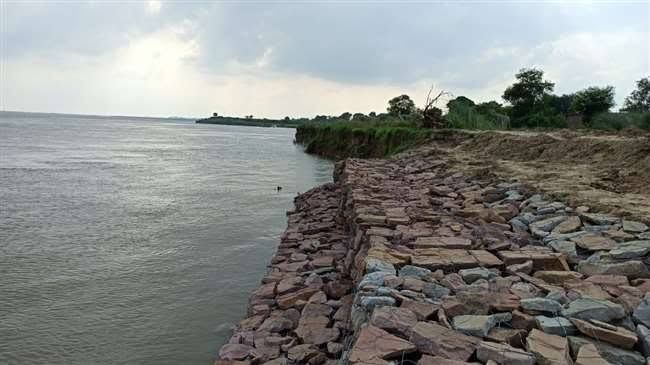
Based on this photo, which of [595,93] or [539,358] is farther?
[595,93]

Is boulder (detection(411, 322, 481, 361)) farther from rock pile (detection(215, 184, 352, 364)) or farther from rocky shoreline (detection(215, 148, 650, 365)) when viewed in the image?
rock pile (detection(215, 184, 352, 364))

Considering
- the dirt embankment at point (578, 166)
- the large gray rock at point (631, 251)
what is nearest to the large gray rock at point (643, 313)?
the large gray rock at point (631, 251)

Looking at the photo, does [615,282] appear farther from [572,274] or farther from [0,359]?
[0,359]

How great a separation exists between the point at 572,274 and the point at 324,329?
2.48m

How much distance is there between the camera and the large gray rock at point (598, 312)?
3500mm

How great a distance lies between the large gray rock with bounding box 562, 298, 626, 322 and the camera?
3500 mm

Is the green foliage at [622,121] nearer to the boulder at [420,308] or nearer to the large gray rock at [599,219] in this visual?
the large gray rock at [599,219]

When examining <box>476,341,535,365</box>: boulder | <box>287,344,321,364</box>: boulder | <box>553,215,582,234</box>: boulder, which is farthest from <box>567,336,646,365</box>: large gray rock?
<box>553,215,582,234</box>: boulder

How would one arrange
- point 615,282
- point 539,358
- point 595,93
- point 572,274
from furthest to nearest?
point 595,93 < point 572,274 < point 615,282 < point 539,358

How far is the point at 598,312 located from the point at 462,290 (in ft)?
3.31

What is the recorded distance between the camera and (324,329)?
513 cm

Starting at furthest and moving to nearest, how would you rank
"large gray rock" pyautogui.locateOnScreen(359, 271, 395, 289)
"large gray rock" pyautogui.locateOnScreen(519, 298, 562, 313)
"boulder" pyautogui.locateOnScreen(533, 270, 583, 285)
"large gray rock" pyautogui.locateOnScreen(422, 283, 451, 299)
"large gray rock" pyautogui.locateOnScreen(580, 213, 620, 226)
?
"large gray rock" pyautogui.locateOnScreen(580, 213, 620, 226), "boulder" pyautogui.locateOnScreen(533, 270, 583, 285), "large gray rock" pyautogui.locateOnScreen(359, 271, 395, 289), "large gray rock" pyautogui.locateOnScreen(422, 283, 451, 299), "large gray rock" pyautogui.locateOnScreen(519, 298, 562, 313)

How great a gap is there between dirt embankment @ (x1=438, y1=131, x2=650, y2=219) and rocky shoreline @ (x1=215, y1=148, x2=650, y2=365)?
1.69 feet

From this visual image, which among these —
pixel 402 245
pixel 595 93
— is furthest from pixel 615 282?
pixel 595 93
